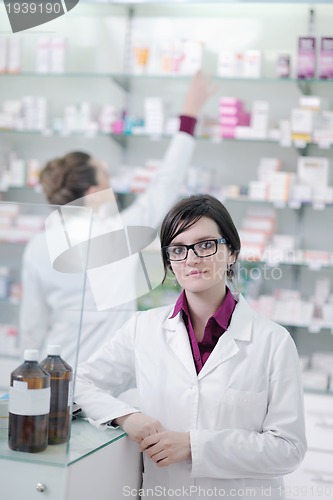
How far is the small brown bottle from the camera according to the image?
1541mm

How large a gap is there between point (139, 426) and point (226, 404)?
0.68 feet

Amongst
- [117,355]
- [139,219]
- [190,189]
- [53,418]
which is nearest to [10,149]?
[190,189]

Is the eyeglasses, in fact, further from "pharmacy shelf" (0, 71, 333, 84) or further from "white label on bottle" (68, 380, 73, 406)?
"pharmacy shelf" (0, 71, 333, 84)

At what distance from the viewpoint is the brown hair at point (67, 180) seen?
3.12 m

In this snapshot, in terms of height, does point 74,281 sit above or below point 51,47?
below

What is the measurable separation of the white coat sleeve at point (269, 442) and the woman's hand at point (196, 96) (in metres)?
1.99

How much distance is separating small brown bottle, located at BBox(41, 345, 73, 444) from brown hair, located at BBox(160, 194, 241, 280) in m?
0.41

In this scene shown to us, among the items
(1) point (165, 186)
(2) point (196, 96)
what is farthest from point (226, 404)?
(2) point (196, 96)

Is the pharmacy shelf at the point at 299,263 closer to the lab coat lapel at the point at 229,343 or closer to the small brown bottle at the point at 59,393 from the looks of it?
the lab coat lapel at the point at 229,343

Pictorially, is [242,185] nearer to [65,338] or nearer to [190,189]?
[190,189]

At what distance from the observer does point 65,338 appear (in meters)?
1.73

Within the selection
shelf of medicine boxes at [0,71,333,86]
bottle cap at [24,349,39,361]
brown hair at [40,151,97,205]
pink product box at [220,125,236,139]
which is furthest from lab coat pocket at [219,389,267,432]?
shelf of medicine boxes at [0,71,333,86]

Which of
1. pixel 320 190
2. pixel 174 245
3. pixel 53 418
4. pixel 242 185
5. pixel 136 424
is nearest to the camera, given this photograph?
pixel 53 418

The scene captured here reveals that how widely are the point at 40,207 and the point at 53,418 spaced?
0.47 metres
